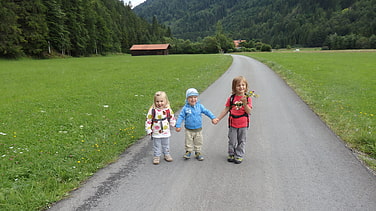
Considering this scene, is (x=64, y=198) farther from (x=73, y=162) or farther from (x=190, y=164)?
(x=190, y=164)

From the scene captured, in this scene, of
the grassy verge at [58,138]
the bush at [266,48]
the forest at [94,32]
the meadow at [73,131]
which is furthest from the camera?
the bush at [266,48]

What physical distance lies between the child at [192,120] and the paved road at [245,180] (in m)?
0.29

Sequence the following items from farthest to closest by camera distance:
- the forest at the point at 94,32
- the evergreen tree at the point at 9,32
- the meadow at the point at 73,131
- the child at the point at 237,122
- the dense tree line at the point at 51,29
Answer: the forest at the point at 94,32 → the dense tree line at the point at 51,29 → the evergreen tree at the point at 9,32 → the child at the point at 237,122 → the meadow at the point at 73,131

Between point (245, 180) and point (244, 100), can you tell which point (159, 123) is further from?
point (245, 180)

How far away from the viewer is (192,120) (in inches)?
198

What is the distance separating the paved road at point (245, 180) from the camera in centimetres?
359

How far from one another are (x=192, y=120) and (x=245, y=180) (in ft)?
5.16

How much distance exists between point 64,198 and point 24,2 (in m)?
60.6

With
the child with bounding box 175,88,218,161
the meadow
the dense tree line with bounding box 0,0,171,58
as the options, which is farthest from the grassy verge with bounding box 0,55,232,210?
the dense tree line with bounding box 0,0,171,58

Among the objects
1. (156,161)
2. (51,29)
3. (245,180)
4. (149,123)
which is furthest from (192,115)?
(51,29)

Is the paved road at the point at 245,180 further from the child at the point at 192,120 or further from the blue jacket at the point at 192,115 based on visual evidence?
the blue jacket at the point at 192,115

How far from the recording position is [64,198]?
3.77 m

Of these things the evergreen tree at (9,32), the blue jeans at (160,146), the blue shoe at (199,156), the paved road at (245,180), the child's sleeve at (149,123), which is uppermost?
the evergreen tree at (9,32)

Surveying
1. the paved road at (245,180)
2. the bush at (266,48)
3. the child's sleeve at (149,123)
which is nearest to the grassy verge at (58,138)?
the paved road at (245,180)
